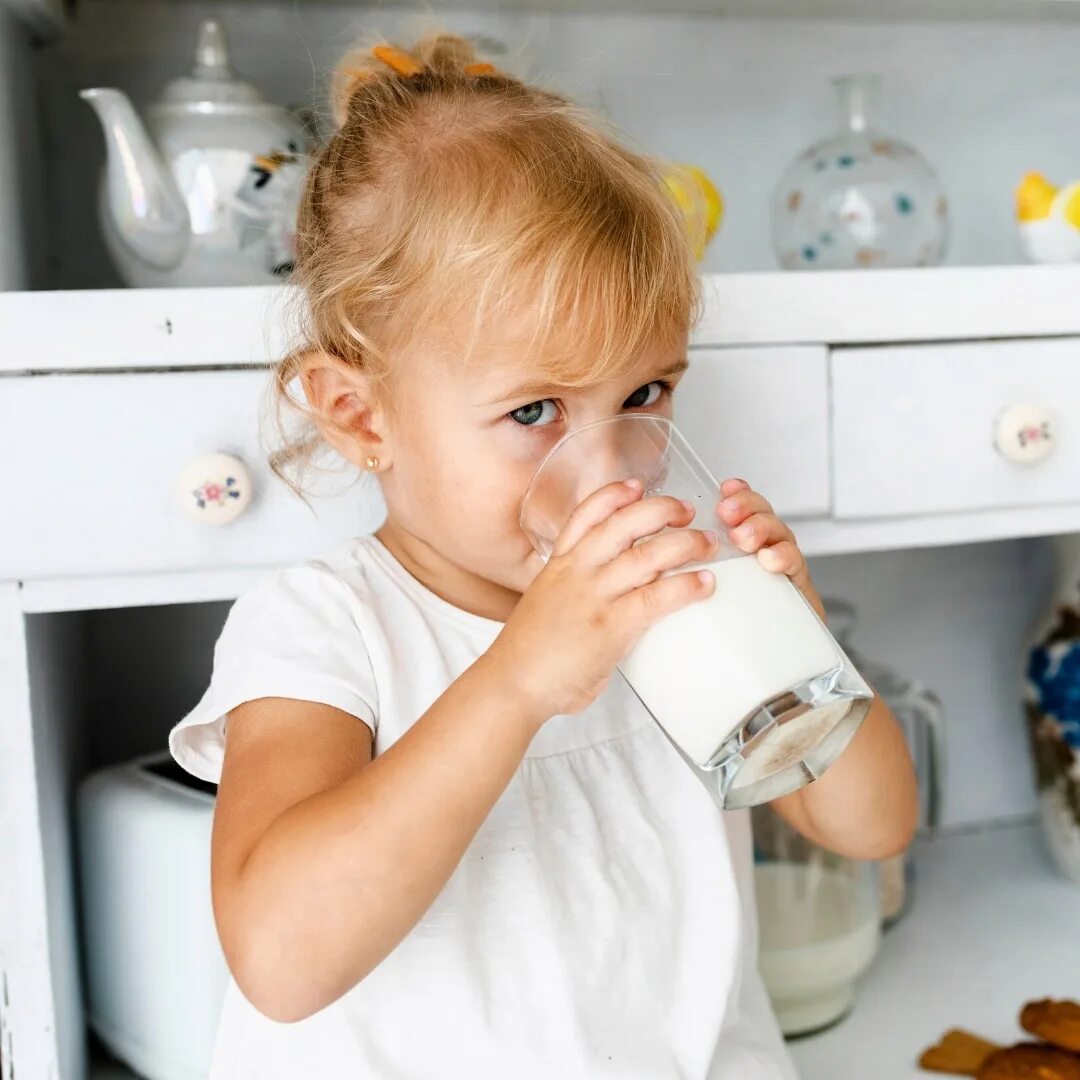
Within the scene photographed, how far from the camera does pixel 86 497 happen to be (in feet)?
2.71

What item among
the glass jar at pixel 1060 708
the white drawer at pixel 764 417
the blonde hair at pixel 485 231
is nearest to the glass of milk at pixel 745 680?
the blonde hair at pixel 485 231

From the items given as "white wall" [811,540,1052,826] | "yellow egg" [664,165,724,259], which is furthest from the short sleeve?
"white wall" [811,540,1052,826]

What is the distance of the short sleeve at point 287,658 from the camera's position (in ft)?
2.41

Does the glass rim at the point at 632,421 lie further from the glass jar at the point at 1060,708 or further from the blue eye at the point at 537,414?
the glass jar at the point at 1060,708

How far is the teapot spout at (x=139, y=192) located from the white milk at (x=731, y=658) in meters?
0.49

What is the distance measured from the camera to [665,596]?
619 mm

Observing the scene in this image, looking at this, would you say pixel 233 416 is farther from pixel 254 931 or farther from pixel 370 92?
pixel 254 931

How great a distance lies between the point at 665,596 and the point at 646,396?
201 millimetres

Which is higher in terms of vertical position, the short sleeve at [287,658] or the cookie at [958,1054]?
the short sleeve at [287,658]

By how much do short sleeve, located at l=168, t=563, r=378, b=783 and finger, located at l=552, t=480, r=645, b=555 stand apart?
17 centimetres

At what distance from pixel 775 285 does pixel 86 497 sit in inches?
18.8

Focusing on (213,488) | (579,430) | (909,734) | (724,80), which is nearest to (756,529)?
(579,430)

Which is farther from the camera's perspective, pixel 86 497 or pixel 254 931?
pixel 86 497

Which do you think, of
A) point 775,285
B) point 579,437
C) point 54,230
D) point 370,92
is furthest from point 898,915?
point 54,230
